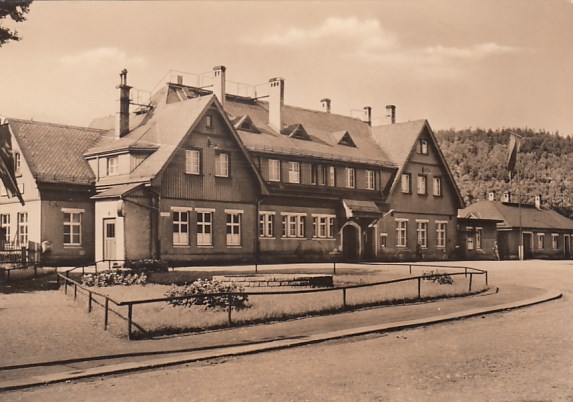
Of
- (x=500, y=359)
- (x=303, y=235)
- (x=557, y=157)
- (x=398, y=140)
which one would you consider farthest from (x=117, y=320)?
(x=398, y=140)

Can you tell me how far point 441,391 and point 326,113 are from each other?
111 ft

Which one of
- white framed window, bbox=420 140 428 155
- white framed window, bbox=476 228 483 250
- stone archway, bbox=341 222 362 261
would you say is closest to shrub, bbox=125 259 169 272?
stone archway, bbox=341 222 362 261

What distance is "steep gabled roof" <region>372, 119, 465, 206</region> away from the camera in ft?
126

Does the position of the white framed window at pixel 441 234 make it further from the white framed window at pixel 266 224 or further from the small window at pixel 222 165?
the small window at pixel 222 165

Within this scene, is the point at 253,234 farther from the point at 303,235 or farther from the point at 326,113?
the point at 326,113

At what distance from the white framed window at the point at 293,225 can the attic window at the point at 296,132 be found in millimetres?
4291

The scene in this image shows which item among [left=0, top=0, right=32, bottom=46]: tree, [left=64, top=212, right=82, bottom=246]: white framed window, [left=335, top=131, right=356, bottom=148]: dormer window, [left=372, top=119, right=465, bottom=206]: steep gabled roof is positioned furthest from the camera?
[left=372, top=119, right=465, bottom=206]: steep gabled roof

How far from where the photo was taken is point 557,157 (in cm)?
1838

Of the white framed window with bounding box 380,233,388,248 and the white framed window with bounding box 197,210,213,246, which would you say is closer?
the white framed window with bounding box 197,210,213,246

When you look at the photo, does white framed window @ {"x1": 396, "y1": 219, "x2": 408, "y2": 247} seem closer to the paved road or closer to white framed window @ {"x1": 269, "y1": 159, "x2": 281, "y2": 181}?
white framed window @ {"x1": 269, "y1": 159, "x2": 281, "y2": 181}

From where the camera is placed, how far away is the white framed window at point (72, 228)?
27058mm

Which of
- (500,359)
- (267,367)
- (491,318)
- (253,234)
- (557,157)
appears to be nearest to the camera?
(267,367)

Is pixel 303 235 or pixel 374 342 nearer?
pixel 374 342

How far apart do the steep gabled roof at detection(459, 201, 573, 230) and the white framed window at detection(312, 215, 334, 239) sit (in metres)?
15.0
